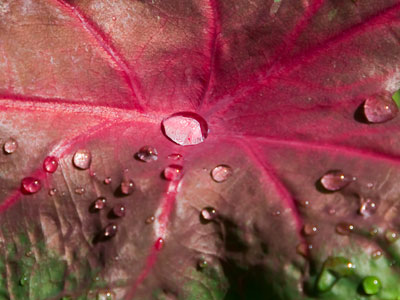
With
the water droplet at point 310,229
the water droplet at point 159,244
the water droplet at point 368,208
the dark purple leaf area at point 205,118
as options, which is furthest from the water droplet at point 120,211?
the water droplet at point 368,208

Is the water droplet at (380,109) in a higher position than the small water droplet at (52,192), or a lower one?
higher

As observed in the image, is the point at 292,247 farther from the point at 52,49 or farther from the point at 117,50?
the point at 52,49

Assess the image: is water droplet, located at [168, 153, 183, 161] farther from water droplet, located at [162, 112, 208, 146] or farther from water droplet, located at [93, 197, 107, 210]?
water droplet, located at [93, 197, 107, 210]

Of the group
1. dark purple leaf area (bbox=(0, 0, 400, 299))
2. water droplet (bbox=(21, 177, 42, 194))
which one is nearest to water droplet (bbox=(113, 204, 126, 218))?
dark purple leaf area (bbox=(0, 0, 400, 299))

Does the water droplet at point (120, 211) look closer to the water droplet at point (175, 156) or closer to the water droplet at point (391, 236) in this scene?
the water droplet at point (175, 156)

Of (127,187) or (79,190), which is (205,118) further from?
(79,190)
